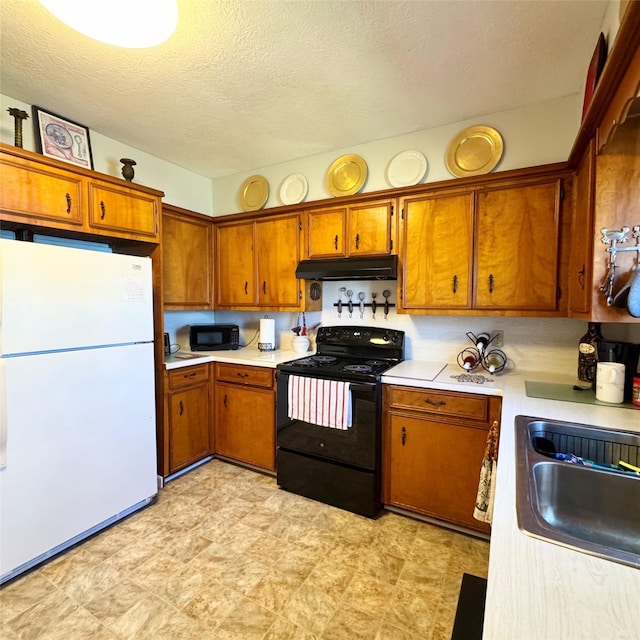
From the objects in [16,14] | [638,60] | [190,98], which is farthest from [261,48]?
[638,60]

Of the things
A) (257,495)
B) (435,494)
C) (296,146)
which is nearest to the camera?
(435,494)

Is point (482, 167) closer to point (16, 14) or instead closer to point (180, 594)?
point (16, 14)

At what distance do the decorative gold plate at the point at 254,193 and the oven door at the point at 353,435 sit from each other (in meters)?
1.74

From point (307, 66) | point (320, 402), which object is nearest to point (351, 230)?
point (307, 66)

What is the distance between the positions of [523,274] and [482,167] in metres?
0.83

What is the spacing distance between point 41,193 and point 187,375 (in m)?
1.49

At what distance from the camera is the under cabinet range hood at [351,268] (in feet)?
7.87

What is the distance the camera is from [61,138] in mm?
2324

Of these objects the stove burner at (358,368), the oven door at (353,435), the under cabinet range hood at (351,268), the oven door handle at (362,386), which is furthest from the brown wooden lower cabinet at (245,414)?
the under cabinet range hood at (351,268)

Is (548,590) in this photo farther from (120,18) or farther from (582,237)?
(120,18)

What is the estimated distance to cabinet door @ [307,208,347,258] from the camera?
2662 mm

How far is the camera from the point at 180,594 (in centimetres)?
164

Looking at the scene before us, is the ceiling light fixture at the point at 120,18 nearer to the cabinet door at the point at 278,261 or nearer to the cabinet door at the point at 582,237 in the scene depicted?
the cabinet door at the point at 278,261

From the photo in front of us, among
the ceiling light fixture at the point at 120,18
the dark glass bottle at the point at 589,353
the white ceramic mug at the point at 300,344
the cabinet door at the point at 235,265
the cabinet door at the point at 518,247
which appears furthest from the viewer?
the cabinet door at the point at 235,265
